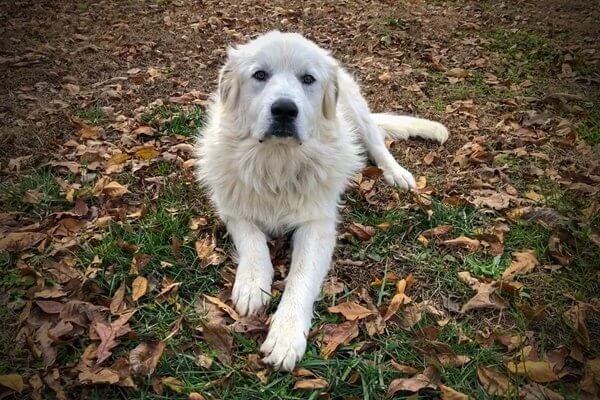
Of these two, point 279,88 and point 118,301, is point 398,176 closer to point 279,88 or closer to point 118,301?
point 279,88

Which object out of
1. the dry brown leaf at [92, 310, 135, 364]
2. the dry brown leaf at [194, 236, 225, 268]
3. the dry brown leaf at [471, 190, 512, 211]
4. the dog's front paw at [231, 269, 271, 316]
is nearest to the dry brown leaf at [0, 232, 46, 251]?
the dry brown leaf at [92, 310, 135, 364]

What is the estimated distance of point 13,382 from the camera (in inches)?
72.7

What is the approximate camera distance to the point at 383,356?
2.11 meters

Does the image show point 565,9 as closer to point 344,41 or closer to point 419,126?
point 344,41

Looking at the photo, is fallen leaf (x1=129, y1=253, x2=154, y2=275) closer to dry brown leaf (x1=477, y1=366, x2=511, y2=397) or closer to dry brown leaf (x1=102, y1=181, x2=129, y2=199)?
dry brown leaf (x1=102, y1=181, x2=129, y2=199)

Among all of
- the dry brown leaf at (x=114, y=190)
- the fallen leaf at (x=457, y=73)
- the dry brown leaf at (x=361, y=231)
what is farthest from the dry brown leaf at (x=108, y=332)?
the fallen leaf at (x=457, y=73)

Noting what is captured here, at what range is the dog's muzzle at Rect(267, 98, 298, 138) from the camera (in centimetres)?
250

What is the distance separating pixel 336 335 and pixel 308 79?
5.22ft

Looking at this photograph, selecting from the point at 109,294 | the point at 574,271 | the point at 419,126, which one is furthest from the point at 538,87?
the point at 109,294

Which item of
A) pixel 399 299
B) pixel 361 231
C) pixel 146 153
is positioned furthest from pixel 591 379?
pixel 146 153

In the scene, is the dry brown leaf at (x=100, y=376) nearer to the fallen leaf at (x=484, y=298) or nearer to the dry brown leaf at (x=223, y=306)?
the dry brown leaf at (x=223, y=306)

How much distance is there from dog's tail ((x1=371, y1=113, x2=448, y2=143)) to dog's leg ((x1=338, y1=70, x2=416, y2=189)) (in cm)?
24

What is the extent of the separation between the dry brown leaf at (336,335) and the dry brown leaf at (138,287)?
994 millimetres

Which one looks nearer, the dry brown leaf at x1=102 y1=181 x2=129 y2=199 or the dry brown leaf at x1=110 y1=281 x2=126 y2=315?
the dry brown leaf at x1=110 y1=281 x2=126 y2=315
